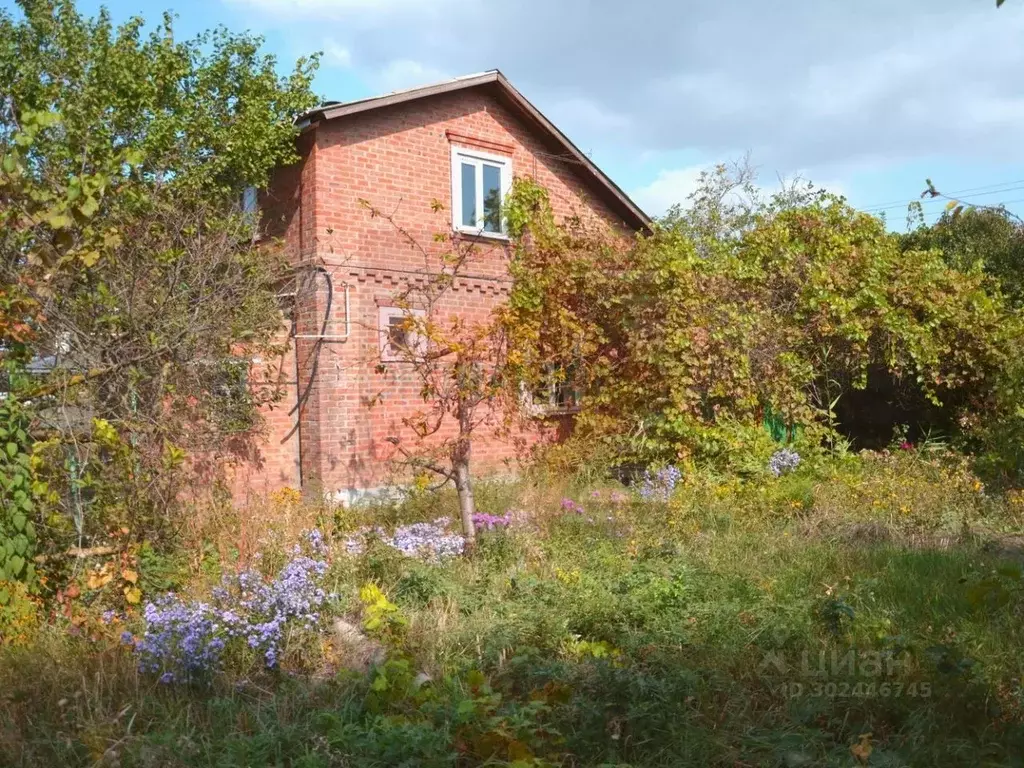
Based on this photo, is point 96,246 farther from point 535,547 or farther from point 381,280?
point 381,280

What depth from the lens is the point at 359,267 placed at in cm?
A: 1156

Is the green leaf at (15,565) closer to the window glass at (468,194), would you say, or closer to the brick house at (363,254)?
the brick house at (363,254)

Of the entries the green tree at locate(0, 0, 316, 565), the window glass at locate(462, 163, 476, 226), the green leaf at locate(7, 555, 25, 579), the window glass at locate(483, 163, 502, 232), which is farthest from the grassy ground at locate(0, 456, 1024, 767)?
the window glass at locate(483, 163, 502, 232)

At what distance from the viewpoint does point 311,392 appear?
1133cm

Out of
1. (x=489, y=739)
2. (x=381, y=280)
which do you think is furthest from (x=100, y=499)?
(x=381, y=280)

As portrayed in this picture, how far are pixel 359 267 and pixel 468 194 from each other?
2661 millimetres

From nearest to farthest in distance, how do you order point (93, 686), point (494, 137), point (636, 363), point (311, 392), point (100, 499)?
point (93, 686) → point (100, 499) → point (311, 392) → point (636, 363) → point (494, 137)

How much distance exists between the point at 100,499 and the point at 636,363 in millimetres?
7800

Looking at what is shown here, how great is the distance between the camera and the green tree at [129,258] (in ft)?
18.7

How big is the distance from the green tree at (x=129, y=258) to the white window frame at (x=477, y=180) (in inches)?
96.6

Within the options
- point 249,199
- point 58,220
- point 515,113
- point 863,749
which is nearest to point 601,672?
point 863,749

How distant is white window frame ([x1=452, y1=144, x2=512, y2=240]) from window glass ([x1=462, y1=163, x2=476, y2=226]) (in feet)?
0.18

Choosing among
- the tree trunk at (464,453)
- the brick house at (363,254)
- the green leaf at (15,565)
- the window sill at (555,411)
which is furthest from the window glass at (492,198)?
the green leaf at (15,565)

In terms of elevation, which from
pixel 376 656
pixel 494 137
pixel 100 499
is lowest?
pixel 376 656
